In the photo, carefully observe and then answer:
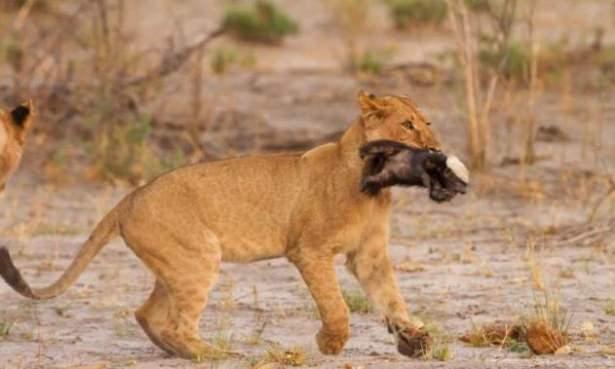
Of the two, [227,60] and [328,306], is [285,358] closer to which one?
[328,306]

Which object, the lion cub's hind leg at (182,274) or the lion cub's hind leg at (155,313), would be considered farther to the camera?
the lion cub's hind leg at (155,313)

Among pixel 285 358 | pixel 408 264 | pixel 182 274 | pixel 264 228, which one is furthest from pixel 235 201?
pixel 408 264

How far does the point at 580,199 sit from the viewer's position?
1231 cm

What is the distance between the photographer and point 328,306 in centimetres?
764

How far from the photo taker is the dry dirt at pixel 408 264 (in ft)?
26.2

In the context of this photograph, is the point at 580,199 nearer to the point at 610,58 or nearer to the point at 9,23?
the point at 610,58

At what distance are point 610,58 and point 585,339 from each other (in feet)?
29.3

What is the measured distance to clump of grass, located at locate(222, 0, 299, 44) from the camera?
1911 cm

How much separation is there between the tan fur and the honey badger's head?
0.10 metres

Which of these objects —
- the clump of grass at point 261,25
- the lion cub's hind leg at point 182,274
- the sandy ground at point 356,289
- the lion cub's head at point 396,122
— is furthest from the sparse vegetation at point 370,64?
the lion cub's hind leg at point 182,274

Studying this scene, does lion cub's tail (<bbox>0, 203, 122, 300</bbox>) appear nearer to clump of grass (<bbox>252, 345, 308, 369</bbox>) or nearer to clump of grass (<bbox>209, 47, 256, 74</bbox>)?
clump of grass (<bbox>252, 345, 308, 369</bbox>)

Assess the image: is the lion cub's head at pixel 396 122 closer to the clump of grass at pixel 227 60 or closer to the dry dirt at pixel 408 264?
the dry dirt at pixel 408 264

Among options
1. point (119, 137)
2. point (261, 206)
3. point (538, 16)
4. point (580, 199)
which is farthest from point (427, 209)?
point (538, 16)

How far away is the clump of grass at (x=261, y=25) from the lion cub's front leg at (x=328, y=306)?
447 inches
